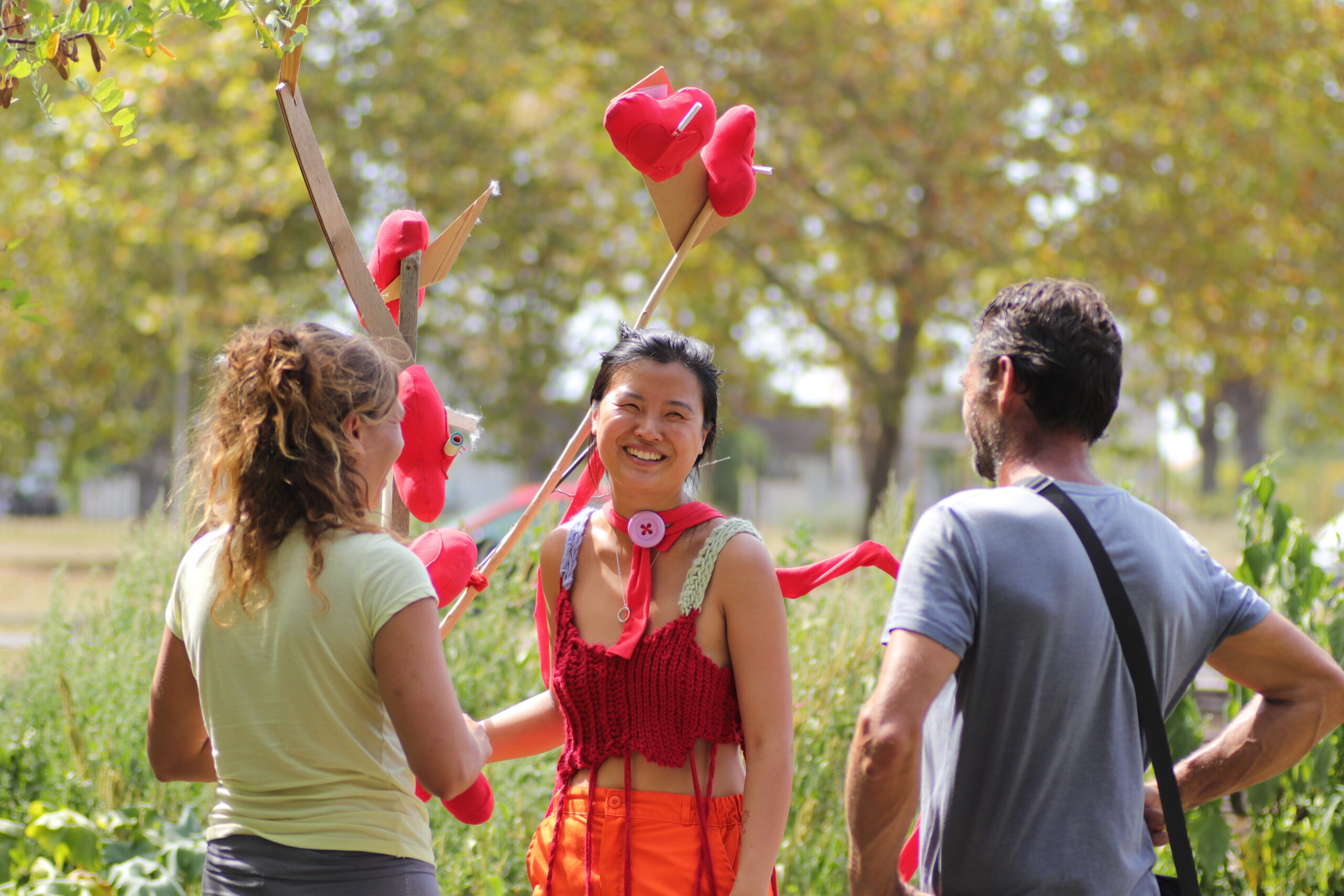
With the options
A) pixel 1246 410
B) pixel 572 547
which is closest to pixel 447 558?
pixel 572 547

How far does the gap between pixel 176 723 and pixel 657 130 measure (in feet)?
3.94

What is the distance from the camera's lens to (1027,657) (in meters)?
1.48

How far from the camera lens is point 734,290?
1427 centimetres

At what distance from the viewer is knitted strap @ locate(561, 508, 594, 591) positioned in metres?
1.99

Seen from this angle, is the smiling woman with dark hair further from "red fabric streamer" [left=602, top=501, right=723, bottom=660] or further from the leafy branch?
the leafy branch

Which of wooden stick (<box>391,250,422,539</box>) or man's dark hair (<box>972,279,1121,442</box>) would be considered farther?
wooden stick (<box>391,250,422,539</box>)

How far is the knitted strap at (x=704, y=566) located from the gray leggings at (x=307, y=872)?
542 mm

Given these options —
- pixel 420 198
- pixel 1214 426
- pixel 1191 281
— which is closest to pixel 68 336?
pixel 420 198

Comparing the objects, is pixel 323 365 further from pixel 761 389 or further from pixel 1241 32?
pixel 761 389

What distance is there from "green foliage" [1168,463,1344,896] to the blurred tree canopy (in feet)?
29.6

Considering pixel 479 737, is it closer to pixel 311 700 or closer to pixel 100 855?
pixel 311 700

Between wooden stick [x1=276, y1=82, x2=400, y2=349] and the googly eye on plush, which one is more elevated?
wooden stick [x1=276, y1=82, x2=400, y2=349]

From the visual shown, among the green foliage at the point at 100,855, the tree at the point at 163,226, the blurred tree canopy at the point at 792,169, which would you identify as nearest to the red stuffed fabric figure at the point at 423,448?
the green foliage at the point at 100,855

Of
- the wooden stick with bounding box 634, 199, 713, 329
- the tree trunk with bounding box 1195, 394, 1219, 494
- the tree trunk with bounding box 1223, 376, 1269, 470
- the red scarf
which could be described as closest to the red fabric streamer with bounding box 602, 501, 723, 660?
the red scarf
